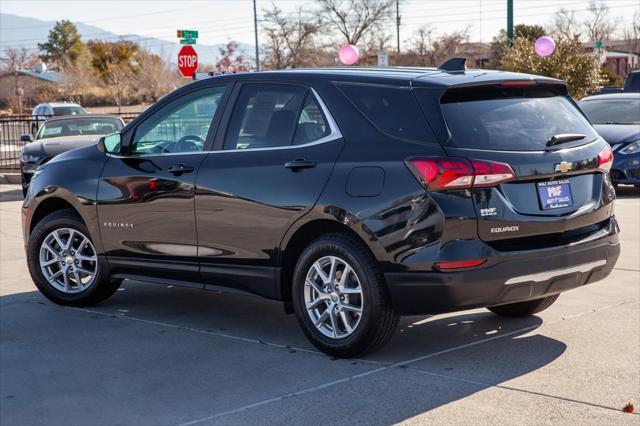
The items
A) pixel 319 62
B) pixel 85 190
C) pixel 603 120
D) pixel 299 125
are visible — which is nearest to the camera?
pixel 299 125

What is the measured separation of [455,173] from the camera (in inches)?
218

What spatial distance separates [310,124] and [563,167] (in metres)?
1.58

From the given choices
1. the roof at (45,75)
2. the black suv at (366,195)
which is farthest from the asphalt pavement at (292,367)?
the roof at (45,75)

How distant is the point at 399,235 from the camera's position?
5.66 m

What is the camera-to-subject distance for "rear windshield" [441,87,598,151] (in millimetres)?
5773

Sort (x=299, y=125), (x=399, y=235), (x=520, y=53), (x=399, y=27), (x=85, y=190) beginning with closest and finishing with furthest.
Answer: (x=399, y=235), (x=299, y=125), (x=85, y=190), (x=520, y=53), (x=399, y=27)

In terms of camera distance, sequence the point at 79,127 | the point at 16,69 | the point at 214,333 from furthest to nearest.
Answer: the point at 16,69 → the point at 79,127 → the point at 214,333

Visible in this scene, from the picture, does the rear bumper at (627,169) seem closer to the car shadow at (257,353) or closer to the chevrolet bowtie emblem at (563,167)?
the car shadow at (257,353)

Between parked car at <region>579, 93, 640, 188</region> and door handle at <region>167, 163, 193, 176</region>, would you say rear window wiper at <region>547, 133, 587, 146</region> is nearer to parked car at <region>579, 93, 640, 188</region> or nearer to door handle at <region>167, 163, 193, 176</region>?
door handle at <region>167, 163, 193, 176</region>

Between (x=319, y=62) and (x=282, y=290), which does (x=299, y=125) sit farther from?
(x=319, y=62)

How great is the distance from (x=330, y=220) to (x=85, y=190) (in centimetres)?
238

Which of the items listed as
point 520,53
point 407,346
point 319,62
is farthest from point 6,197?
point 319,62

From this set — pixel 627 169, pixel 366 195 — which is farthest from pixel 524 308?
pixel 627 169

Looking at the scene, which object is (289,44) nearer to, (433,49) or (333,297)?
(433,49)
